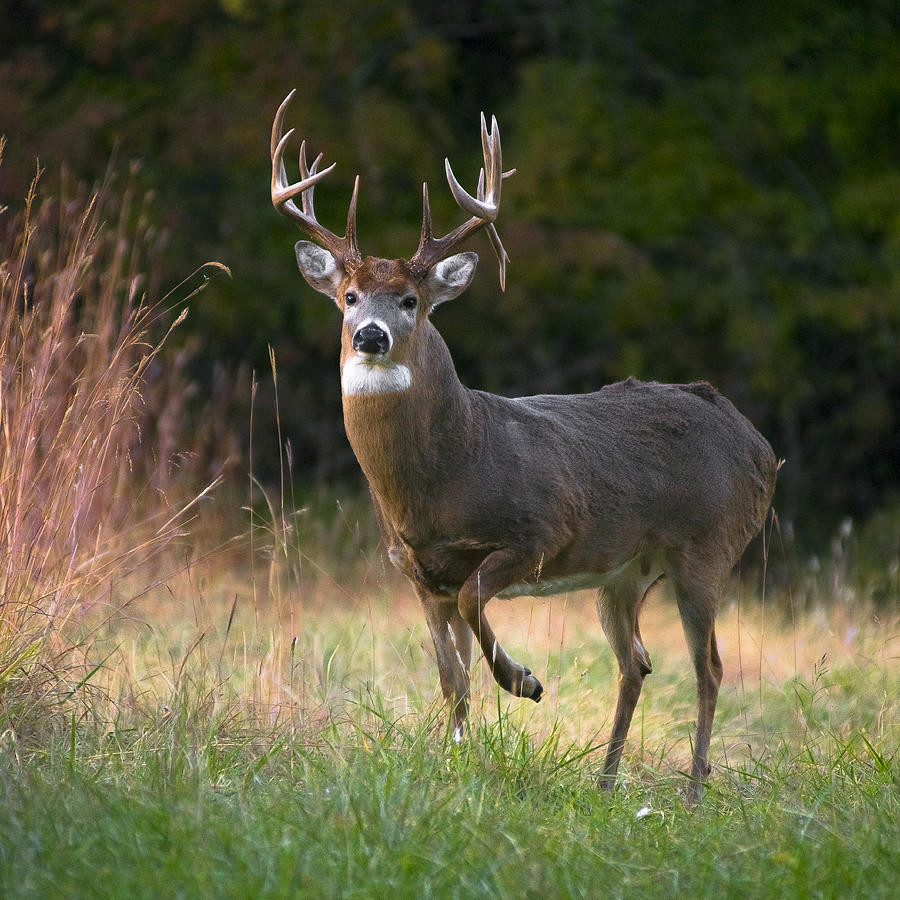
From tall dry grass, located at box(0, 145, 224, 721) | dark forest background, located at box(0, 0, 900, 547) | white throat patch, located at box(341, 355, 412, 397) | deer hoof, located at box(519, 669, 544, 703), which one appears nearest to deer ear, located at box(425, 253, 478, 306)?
white throat patch, located at box(341, 355, 412, 397)

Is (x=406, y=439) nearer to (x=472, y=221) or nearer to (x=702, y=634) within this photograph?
(x=472, y=221)

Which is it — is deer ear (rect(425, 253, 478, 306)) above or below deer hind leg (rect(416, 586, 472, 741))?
above

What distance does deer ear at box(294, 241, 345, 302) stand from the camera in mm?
5613

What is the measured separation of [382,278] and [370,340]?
1.53ft

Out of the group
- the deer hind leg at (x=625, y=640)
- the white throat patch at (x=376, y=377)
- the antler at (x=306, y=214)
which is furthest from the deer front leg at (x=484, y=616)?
the antler at (x=306, y=214)

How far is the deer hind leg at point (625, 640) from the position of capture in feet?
19.5

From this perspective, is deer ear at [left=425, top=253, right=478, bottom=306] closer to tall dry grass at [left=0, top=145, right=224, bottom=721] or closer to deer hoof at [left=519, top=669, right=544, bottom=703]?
tall dry grass at [left=0, top=145, right=224, bottom=721]

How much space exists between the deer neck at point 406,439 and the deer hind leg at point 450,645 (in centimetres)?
40

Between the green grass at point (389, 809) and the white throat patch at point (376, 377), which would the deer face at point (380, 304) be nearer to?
the white throat patch at point (376, 377)

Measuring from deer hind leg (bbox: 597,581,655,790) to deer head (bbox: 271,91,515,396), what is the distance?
5.09ft

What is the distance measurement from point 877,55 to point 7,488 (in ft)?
35.8

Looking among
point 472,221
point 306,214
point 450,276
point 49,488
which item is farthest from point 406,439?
point 49,488

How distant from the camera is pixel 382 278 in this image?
5.34 m

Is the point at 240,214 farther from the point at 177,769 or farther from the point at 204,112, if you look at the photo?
the point at 177,769
